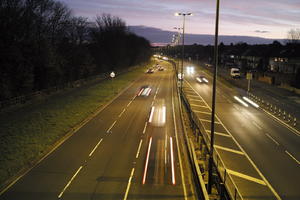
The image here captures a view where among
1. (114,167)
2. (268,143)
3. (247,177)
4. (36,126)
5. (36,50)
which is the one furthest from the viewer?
(36,50)

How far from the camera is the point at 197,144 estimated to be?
69.5 feet

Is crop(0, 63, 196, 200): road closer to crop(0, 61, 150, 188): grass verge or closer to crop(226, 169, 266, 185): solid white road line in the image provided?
crop(0, 61, 150, 188): grass verge

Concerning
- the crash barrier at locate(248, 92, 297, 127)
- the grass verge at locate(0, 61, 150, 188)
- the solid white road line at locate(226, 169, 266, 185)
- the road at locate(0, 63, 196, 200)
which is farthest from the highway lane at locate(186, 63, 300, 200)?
the grass verge at locate(0, 61, 150, 188)

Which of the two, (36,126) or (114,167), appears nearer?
(114,167)

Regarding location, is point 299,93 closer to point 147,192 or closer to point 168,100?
point 168,100

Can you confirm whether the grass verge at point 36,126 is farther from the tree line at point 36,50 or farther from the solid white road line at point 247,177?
the solid white road line at point 247,177

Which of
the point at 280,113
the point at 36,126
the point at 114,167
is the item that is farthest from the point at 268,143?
the point at 36,126

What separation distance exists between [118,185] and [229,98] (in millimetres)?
32333

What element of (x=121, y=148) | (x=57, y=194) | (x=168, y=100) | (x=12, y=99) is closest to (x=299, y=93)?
(x=168, y=100)

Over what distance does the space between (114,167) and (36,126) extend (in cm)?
1117

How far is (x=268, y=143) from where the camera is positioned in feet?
74.5

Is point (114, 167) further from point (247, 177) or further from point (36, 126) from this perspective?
point (36, 126)

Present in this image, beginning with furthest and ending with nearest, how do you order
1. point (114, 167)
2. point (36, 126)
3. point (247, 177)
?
point (36, 126) < point (114, 167) < point (247, 177)

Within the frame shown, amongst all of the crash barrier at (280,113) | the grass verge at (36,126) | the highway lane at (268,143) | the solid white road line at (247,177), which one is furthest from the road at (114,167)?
the crash barrier at (280,113)
